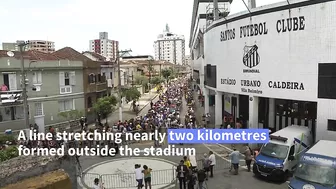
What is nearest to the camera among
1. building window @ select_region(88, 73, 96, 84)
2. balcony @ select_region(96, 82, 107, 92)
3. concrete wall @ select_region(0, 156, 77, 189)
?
concrete wall @ select_region(0, 156, 77, 189)

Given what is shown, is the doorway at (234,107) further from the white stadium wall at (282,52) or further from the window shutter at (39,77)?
the window shutter at (39,77)

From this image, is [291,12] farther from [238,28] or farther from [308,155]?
[308,155]

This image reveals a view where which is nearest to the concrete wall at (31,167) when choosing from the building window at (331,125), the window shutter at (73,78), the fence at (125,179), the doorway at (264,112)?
the fence at (125,179)

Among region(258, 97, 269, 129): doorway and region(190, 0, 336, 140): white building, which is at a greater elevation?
region(190, 0, 336, 140): white building

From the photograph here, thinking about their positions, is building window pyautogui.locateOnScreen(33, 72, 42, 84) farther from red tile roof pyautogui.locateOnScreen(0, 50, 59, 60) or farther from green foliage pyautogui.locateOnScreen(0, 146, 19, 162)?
green foliage pyautogui.locateOnScreen(0, 146, 19, 162)

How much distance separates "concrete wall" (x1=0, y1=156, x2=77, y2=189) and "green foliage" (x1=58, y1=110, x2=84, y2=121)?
1764cm

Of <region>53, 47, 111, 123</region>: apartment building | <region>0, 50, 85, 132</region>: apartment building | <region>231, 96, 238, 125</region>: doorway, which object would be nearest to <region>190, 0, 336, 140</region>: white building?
<region>231, 96, 238, 125</region>: doorway

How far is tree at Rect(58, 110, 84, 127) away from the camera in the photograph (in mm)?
29380

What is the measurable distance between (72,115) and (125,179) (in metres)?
16.1

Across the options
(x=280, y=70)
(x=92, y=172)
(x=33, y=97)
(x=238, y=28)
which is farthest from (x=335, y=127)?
(x=33, y=97)

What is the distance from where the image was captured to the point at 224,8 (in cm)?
5238

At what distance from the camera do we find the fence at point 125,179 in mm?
15270

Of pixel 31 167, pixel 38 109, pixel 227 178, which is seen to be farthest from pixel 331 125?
pixel 38 109

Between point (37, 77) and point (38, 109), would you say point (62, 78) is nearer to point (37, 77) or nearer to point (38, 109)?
point (37, 77)
